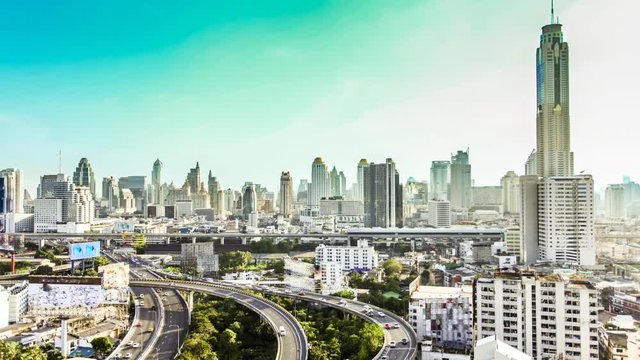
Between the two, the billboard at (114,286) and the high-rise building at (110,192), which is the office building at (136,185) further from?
the billboard at (114,286)

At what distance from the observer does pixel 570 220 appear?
18.5m

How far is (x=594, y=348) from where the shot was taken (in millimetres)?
8227

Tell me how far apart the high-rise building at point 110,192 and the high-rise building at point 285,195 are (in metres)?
19.1

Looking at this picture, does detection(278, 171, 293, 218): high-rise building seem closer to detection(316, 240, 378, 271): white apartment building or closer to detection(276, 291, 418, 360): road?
detection(316, 240, 378, 271): white apartment building

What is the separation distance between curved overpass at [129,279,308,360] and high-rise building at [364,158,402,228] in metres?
19.4

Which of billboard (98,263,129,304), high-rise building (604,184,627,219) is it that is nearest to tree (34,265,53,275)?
billboard (98,263,129,304)

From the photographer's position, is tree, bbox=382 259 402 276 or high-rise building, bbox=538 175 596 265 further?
tree, bbox=382 259 402 276

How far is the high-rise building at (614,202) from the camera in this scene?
88.0 ft

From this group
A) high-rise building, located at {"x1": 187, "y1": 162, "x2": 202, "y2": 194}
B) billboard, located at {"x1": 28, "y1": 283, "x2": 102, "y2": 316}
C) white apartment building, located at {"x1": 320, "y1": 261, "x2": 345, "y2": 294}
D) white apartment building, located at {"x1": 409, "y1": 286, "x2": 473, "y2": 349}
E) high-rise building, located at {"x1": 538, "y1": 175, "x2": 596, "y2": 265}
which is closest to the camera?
white apartment building, located at {"x1": 409, "y1": 286, "x2": 473, "y2": 349}

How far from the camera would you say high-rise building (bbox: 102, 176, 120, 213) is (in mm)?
57366

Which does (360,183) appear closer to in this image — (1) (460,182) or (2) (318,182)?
(2) (318,182)

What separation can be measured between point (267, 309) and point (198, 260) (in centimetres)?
881

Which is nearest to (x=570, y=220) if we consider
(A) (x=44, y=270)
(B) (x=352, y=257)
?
(B) (x=352, y=257)

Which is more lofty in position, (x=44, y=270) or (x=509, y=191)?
(x=509, y=191)
